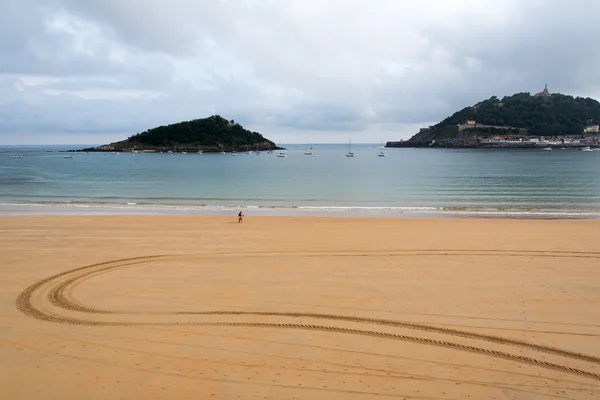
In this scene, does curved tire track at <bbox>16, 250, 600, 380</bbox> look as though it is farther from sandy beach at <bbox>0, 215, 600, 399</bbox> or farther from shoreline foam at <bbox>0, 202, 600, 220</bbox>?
shoreline foam at <bbox>0, 202, 600, 220</bbox>

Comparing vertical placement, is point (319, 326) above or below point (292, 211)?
above

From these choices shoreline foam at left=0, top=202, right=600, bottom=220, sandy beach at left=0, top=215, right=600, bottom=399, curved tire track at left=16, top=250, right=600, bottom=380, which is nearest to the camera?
sandy beach at left=0, top=215, right=600, bottom=399

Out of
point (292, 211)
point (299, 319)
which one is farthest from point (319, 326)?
point (292, 211)

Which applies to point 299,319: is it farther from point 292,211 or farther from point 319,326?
point 292,211

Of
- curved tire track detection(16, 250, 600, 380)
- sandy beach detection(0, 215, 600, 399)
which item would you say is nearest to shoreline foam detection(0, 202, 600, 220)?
sandy beach detection(0, 215, 600, 399)

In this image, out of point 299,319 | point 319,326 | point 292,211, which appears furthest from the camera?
point 292,211

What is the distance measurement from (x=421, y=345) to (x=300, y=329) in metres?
2.40

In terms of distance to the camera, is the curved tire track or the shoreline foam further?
the shoreline foam

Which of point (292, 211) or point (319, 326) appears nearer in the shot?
point (319, 326)

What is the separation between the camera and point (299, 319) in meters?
9.41

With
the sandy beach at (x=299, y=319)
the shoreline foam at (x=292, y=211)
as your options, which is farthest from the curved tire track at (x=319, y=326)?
the shoreline foam at (x=292, y=211)

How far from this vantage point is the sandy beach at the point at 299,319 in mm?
6891

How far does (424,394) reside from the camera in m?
6.57

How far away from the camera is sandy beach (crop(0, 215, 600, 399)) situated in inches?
271
